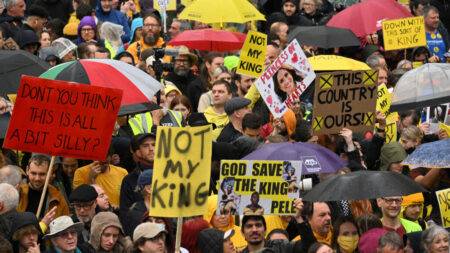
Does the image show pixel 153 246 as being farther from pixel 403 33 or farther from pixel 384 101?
pixel 403 33

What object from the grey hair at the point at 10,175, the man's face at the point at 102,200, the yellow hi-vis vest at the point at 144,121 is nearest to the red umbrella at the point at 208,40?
the yellow hi-vis vest at the point at 144,121

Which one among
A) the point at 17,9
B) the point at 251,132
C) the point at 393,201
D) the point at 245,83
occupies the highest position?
the point at 17,9

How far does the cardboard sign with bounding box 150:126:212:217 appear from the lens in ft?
46.9

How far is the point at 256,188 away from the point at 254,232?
21.4 inches

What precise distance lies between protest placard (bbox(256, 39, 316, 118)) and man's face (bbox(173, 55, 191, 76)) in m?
2.38

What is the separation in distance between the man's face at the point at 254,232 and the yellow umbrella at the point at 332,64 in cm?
638

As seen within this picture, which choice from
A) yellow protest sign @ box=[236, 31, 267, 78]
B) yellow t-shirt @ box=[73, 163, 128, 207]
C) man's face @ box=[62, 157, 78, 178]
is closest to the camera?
yellow t-shirt @ box=[73, 163, 128, 207]

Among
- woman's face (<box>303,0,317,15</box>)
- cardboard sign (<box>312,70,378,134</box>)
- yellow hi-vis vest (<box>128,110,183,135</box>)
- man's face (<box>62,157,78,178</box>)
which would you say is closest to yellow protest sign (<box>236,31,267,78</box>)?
yellow hi-vis vest (<box>128,110,183,135</box>)

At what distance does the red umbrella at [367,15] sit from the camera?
2386 centimetres

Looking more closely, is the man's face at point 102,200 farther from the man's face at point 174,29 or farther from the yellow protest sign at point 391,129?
the man's face at point 174,29

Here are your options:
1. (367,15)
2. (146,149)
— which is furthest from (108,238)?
(367,15)

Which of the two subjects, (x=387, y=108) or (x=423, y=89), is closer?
(x=423, y=89)

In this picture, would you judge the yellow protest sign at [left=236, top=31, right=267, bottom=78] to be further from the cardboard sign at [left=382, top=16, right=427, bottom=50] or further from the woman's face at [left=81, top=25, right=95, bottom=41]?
the woman's face at [left=81, top=25, right=95, bottom=41]

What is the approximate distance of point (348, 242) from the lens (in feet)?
50.3
